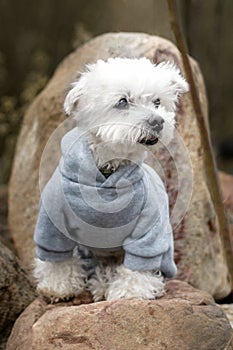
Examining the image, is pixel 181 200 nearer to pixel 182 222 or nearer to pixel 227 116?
pixel 182 222

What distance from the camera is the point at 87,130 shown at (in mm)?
2266

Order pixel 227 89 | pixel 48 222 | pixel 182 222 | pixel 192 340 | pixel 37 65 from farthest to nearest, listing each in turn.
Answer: pixel 227 89 → pixel 37 65 → pixel 182 222 → pixel 48 222 → pixel 192 340

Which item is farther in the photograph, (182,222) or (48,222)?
(182,222)

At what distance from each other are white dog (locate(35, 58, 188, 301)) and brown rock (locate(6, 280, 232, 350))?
143 millimetres

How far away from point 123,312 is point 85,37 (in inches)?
98.3

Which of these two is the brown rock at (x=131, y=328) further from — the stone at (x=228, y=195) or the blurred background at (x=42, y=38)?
the blurred background at (x=42, y=38)

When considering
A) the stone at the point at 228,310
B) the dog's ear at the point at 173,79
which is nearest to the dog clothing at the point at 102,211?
the dog's ear at the point at 173,79

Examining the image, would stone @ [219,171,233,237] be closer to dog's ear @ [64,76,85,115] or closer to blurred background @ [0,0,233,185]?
blurred background @ [0,0,233,185]

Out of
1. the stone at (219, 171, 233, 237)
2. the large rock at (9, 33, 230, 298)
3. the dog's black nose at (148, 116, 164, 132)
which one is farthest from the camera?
the stone at (219, 171, 233, 237)

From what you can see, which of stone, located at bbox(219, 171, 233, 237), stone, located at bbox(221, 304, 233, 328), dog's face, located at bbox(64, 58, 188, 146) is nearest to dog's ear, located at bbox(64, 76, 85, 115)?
dog's face, located at bbox(64, 58, 188, 146)

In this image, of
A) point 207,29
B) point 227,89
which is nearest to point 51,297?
point 207,29

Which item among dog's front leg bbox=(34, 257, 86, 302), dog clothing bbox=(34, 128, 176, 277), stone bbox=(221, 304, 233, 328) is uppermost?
dog clothing bbox=(34, 128, 176, 277)

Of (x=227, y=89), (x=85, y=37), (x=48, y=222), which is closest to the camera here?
(x=48, y=222)

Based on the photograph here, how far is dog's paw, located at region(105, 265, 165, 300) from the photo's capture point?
92.2 inches
